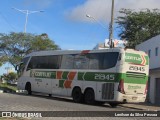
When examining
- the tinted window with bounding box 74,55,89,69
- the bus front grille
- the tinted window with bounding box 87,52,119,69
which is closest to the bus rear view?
the bus front grille

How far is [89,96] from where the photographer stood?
84.9ft

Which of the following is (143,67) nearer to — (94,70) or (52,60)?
(94,70)

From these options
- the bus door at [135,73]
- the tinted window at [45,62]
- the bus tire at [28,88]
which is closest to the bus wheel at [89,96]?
the bus door at [135,73]

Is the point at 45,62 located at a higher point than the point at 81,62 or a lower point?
higher

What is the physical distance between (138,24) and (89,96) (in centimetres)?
3104

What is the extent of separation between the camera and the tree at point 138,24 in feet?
178

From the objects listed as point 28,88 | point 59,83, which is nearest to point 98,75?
point 59,83

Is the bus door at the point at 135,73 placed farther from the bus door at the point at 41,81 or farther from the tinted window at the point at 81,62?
the bus door at the point at 41,81

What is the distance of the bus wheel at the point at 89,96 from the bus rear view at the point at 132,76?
209 cm

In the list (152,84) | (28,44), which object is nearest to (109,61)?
(152,84)

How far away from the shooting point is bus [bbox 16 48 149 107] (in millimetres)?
24234

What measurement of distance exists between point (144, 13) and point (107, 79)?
33073 millimetres

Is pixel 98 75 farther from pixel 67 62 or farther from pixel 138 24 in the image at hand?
pixel 138 24

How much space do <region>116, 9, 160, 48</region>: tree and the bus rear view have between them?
1135 inches
